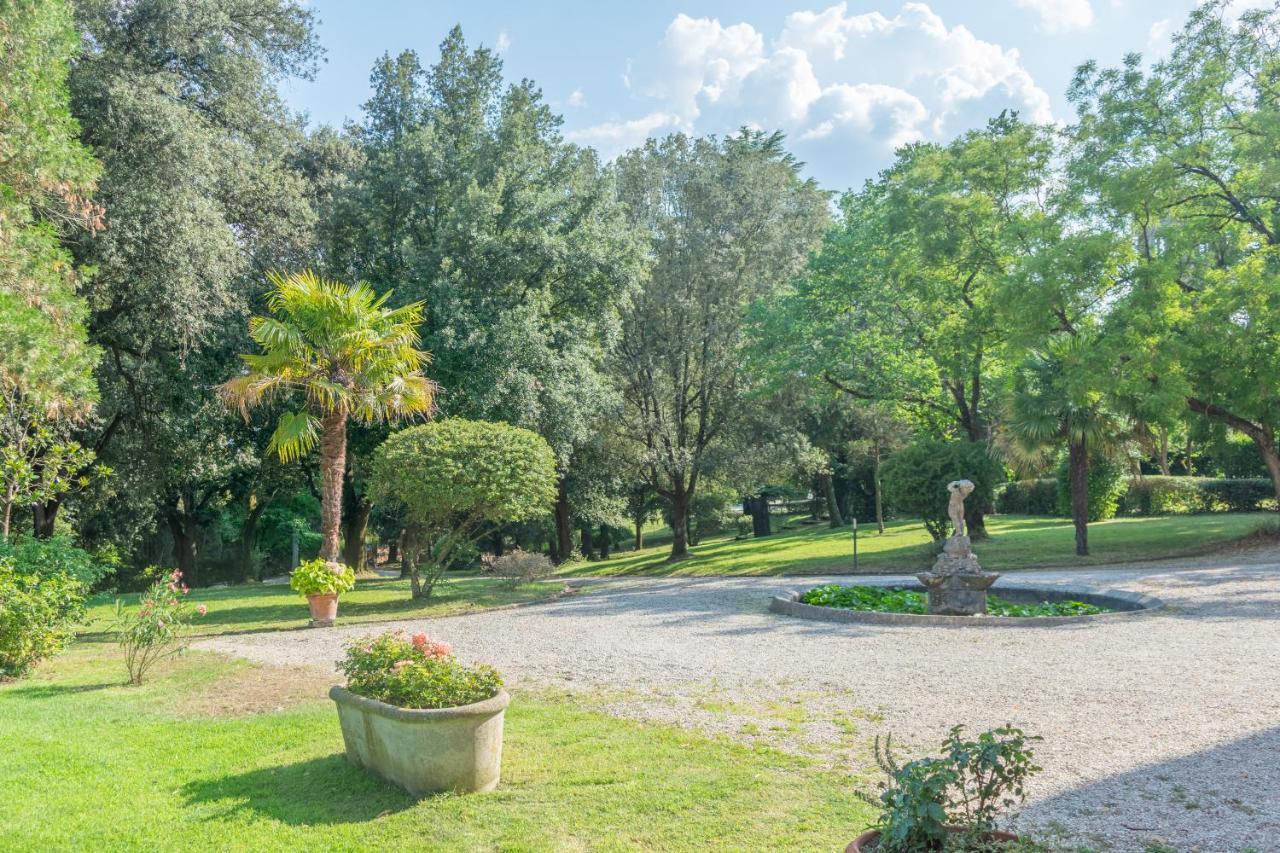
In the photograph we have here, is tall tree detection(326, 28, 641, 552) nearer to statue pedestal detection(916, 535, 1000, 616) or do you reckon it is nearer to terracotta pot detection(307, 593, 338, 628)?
terracotta pot detection(307, 593, 338, 628)

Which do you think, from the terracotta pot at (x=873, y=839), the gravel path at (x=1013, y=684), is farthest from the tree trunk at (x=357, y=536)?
the terracotta pot at (x=873, y=839)

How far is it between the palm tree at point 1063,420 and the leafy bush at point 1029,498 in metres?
12.5

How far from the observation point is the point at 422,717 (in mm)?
5238

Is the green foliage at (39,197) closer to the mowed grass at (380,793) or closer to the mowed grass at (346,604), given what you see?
the mowed grass at (346,604)

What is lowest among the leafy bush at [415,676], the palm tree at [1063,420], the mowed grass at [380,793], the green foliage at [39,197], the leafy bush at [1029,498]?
the mowed grass at [380,793]

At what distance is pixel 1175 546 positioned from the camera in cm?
2089

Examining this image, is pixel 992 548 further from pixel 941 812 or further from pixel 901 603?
pixel 941 812

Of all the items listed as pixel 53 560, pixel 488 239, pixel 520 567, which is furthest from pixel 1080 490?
pixel 53 560

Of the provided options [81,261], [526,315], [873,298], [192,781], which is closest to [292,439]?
[81,261]

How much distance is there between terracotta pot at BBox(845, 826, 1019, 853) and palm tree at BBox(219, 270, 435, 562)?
1291 centimetres

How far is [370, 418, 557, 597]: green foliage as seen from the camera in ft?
50.5

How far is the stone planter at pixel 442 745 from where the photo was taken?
5258 mm

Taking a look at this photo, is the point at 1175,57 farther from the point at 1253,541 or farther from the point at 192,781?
the point at 192,781

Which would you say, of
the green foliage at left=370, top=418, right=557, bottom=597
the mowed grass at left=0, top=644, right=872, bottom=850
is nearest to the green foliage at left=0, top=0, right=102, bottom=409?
the green foliage at left=370, top=418, right=557, bottom=597
